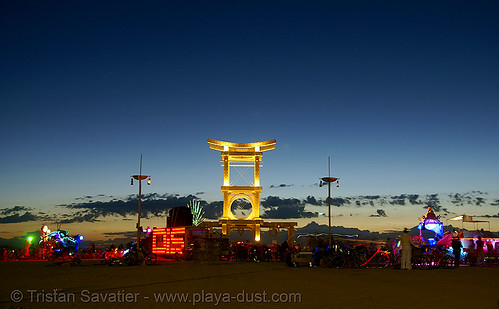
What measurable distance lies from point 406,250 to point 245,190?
3773 cm

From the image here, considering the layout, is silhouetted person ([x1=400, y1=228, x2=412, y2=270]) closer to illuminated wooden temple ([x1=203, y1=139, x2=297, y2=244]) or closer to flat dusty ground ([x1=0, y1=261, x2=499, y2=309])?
flat dusty ground ([x1=0, y1=261, x2=499, y2=309])

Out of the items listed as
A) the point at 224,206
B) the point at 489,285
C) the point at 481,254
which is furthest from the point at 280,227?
the point at 489,285

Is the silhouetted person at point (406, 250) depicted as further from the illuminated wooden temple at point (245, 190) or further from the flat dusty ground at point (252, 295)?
the illuminated wooden temple at point (245, 190)

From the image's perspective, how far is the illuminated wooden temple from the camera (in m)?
57.8

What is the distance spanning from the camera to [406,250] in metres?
21.9

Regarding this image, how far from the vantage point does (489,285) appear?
46.8 feet

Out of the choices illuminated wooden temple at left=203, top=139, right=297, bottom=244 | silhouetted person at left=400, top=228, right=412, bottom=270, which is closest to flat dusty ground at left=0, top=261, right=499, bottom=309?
silhouetted person at left=400, top=228, right=412, bottom=270

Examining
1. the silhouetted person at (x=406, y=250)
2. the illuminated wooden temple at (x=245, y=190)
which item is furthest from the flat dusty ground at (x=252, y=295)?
the illuminated wooden temple at (x=245, y=190)

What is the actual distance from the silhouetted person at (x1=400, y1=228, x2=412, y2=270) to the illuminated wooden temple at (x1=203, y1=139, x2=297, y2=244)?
35854 millimetres

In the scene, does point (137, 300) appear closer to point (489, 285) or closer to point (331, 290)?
point (331, 290)

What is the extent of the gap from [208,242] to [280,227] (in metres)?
28.1

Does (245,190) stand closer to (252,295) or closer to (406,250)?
(406,250)

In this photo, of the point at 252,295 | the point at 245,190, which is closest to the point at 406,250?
the point at 252,295

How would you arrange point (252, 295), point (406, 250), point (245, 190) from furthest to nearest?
point (245, 190) → point (406, 250) → point (252, 295)
